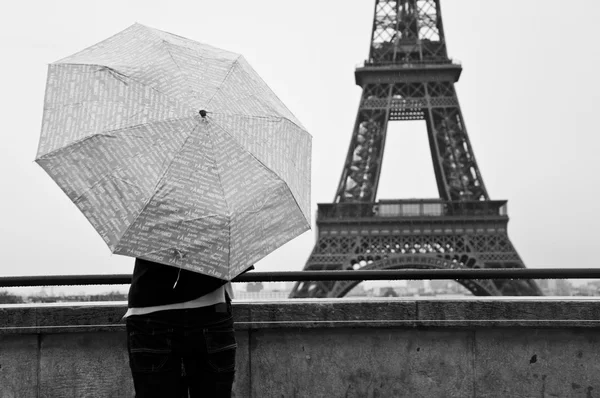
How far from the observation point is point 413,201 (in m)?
43.6

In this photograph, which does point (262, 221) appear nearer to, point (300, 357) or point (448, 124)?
point (300, 357)

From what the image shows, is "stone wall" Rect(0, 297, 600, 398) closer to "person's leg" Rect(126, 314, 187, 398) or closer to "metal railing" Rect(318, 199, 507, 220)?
"person's leg" Rect(126, 314, 187, 398)

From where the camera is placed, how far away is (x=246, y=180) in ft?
12.1

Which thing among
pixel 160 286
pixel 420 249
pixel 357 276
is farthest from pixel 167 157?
pixel 420 249

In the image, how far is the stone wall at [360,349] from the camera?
5898 millimetres

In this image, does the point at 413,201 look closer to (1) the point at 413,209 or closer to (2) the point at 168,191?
(1) the point at 413,209

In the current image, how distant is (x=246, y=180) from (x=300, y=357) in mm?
2788

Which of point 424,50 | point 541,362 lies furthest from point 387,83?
point 541,362

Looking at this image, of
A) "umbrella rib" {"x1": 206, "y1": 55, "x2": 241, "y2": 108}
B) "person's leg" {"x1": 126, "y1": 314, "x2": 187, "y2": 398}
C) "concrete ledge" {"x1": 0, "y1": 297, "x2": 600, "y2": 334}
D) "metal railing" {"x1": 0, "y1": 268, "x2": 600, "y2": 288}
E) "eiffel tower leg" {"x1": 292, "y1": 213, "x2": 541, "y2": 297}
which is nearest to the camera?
"person's leg" {"x1": 126, "y1": 314, "x2": 187, "y2": 398}

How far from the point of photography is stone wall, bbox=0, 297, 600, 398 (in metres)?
5.90

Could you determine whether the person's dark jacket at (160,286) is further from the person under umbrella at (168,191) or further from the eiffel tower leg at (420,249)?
the eiffel tower leg at (420,249)

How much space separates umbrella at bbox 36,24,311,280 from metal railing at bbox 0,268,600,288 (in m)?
2.19

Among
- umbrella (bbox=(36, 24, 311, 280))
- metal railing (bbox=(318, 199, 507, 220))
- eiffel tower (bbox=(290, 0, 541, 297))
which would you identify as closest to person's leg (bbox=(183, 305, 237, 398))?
umbrella (bbox=(36, 24, 311, 280))

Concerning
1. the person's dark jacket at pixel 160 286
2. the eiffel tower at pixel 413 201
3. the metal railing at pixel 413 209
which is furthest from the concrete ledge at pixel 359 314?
the metal railing at pixel 413 209
